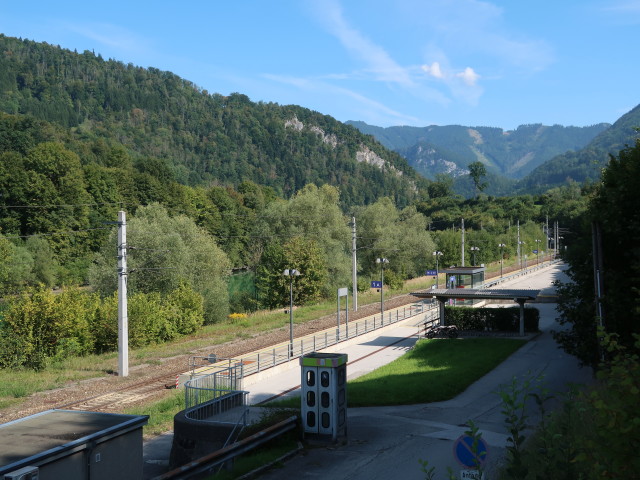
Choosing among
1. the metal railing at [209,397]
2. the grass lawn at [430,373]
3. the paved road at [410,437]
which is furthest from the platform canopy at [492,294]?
the metal railing at [209,397]

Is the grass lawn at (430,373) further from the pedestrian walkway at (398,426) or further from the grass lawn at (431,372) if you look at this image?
the pedestrian walkway at (398,426)

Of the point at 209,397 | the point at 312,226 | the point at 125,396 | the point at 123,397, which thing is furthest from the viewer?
the point at 312,226

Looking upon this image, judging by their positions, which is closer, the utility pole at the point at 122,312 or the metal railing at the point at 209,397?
the metal railing at the point at 209,397

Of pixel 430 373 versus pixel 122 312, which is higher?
pixel 122 312

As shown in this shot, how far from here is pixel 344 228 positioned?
6931cm

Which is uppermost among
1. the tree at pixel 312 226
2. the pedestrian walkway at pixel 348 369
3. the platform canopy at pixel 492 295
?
the tree at pixel 312 226

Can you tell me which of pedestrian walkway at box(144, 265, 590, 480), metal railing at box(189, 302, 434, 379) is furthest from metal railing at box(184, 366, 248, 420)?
pedestrian walkway at box(144, 265, 590, 480)

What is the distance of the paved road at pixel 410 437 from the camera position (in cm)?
1218

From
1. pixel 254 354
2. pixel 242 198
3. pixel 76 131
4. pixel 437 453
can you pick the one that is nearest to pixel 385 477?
pixel 437 453

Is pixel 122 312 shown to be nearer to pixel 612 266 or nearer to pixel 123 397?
pixel 123 397

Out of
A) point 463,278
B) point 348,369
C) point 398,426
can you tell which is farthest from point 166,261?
point 398,426

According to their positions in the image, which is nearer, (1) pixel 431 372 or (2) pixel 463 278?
(1) pixel 431 372

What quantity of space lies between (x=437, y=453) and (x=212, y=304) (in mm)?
35813

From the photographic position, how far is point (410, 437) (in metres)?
14.7
